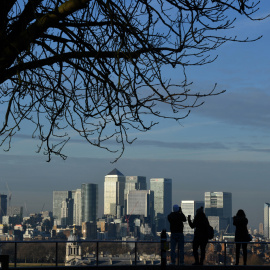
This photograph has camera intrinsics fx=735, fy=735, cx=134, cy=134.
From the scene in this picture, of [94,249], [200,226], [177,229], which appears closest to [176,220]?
[177,229]

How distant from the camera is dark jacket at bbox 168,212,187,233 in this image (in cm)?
2025

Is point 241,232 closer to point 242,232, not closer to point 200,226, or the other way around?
point 242,232

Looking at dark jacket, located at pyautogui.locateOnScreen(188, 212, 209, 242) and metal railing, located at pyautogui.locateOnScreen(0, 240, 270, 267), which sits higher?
dark jacket, located at pyautogui.locateOnScreen(188, 212, 209, 242)

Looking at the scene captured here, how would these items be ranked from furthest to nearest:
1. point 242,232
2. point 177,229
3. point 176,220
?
point 242,232 → point 177,229 → point 176,220

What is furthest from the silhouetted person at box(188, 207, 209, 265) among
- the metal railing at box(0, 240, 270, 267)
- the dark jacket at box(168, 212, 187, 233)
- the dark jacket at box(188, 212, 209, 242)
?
the metal railing at box(0, 240, 270, 267)

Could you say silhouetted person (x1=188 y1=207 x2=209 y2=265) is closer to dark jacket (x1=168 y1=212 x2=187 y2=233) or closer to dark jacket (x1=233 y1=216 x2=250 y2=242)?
dark jacket (x1=168 y1=212 x2=187 y2=233)

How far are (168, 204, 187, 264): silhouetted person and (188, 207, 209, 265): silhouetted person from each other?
308 millimetres

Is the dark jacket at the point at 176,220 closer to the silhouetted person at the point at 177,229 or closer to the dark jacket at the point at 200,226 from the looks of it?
the silhouetted person at the point at 177,229

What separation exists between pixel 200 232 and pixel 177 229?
0.69m

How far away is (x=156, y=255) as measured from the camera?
21141 millimetres

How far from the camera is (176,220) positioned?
66.7 ft

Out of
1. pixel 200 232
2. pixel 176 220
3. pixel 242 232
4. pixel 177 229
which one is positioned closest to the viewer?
pixel 176 220

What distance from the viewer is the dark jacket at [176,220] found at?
2025 cm

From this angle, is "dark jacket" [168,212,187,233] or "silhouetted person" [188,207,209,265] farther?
"silhouetted person" [188,207,209,265]
